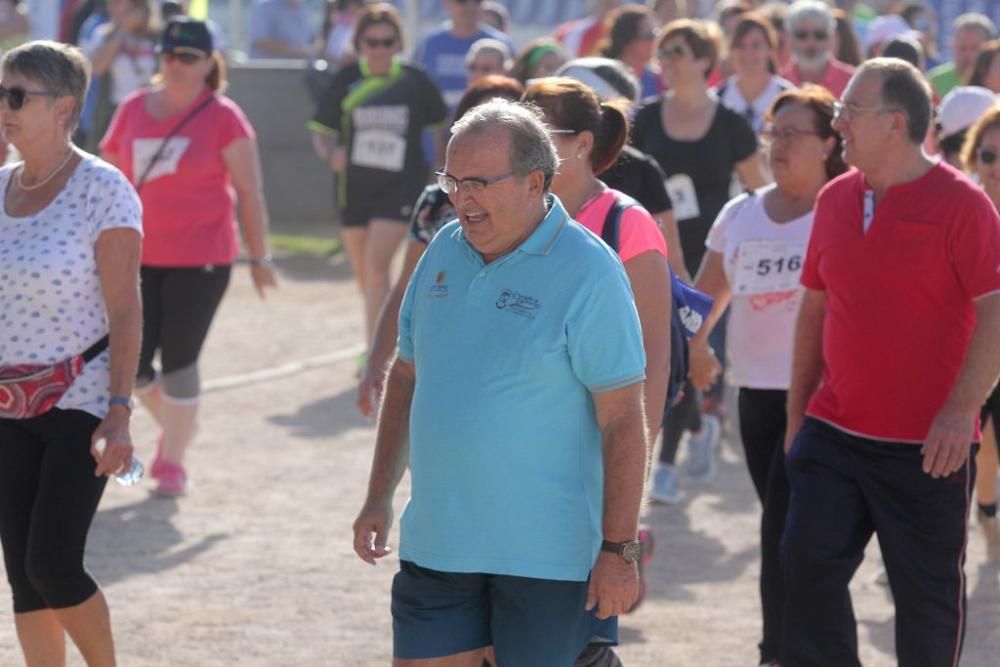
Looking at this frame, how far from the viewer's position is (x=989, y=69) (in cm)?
937

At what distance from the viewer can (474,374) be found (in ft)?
12.5

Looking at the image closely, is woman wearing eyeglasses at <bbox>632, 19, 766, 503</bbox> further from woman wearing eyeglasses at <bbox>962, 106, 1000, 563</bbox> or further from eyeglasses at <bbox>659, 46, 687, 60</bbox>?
woman wearing eyeglasses at <bbox>962, 106, 1000, 563</bbox>

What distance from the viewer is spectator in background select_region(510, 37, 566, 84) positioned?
8.33 m

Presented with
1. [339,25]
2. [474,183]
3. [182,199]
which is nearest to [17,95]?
[474,183]

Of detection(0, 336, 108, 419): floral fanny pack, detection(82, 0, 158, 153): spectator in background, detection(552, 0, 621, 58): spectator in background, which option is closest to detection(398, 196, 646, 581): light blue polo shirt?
detection(0, 336, 108, 419): floral fanny pack

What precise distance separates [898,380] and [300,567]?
294cm

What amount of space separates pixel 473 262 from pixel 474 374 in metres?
0.26

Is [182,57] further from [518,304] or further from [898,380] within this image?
[518,304]

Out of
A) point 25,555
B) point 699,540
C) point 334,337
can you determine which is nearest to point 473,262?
point 25,555

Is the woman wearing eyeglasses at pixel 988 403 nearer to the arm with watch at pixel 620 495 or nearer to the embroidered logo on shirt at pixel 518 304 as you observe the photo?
the arm with watch at pixel 620 495

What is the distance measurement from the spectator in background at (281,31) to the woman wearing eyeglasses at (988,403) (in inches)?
464

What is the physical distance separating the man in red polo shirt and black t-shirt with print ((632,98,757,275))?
3.34 meters

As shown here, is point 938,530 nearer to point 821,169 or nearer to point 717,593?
point 821,169

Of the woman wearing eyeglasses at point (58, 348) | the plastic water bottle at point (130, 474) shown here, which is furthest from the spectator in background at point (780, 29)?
the plastic water bottle at point (130, 474)
